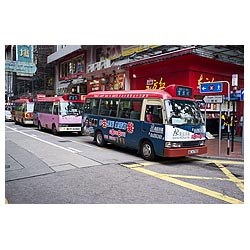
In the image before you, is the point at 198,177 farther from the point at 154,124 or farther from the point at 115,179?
the point at 154,124

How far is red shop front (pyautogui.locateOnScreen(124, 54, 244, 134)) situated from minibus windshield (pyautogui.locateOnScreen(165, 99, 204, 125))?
475 centimetres

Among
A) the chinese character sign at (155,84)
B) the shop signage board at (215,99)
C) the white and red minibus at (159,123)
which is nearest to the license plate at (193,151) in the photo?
the white and red minibus at (159,123)

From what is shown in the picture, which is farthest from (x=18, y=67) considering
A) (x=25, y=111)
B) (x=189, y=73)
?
(x=25, y=111)

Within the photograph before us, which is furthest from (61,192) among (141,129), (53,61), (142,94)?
(53,61)

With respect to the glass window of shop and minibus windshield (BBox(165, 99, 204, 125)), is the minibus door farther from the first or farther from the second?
the glass window of shop

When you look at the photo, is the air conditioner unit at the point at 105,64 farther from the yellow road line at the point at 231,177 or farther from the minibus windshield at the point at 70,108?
the yellow road line at the point at 231,177

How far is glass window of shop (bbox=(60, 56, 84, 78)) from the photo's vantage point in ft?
68.4

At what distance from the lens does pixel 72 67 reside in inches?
869

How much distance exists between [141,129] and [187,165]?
1625 millimetres

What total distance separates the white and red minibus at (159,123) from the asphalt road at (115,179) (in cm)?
42

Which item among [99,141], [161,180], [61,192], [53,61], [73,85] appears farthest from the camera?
[53,61]

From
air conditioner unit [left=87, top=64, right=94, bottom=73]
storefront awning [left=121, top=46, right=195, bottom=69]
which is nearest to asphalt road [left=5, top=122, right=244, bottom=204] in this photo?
storefront awning [left=121, top=46, right=195, bottom=69]

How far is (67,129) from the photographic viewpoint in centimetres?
1245

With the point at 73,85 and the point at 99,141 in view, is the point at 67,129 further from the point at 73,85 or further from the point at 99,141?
the point at 73,85
